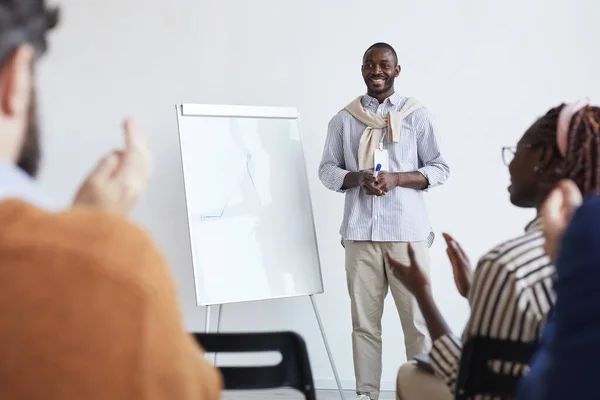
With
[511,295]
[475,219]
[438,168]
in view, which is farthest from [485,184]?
[511,295]

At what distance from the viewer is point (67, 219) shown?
62cm

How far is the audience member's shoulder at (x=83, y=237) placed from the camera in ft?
1.99

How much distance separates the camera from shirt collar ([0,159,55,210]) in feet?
2.38

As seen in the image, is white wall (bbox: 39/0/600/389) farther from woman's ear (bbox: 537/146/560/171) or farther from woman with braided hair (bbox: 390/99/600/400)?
woman's ear (bbox: 537/146/560/171)

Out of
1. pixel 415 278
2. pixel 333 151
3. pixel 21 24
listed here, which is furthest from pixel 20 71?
pixel 333 151

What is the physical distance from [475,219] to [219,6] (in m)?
1.95

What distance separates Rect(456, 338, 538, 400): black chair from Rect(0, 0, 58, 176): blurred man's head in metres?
0.91

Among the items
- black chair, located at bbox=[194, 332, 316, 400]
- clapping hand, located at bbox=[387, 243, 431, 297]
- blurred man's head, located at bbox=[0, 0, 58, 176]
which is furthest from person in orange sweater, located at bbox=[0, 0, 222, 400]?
clapping hand, located at bbox=[387, 243, 431, 297]

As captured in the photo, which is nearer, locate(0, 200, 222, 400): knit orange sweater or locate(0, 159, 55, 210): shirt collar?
locate(0, 200, 222, 400): knit orange sweater

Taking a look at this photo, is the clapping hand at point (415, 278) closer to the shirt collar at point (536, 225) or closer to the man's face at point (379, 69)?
the shirt collar at point (536, 225)

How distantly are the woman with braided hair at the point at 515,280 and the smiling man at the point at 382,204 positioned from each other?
5.55ft

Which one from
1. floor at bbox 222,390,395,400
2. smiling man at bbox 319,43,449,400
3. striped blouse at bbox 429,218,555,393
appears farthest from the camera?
floor at bbox 222,390,395,400

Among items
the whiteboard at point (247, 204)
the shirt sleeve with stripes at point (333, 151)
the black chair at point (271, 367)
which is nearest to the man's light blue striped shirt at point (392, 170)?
the shirt sleeve with stripes at point (333, 151)

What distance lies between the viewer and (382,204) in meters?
3.45
